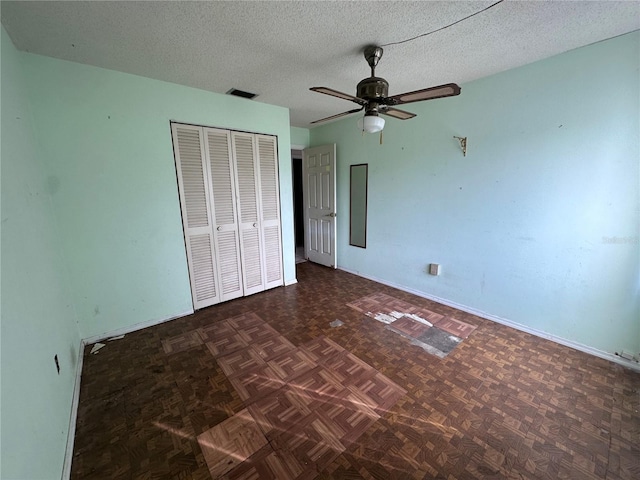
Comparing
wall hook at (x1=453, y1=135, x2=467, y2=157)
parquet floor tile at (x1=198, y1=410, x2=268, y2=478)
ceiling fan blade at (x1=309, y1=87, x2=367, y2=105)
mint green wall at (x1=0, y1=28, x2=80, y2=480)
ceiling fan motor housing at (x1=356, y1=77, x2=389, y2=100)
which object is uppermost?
ceiling fan motor housing at (x1=356, y1=77, x2=389, y2=100)

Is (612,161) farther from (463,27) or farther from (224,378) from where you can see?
(224,378)

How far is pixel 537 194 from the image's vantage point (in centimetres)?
234

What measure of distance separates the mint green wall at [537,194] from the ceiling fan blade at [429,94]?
1.28 meters

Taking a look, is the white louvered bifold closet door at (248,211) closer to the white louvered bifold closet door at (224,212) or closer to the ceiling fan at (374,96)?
the white louvered bifold closet door at (224,212)

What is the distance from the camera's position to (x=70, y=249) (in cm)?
228

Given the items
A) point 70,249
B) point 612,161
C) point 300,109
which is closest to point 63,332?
point 70,249

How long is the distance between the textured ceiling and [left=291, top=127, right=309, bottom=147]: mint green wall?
2.02 metres

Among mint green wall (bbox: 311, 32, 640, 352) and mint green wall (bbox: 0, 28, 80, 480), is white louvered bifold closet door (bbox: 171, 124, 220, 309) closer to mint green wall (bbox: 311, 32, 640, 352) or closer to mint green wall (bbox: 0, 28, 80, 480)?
mint green wall (bbox: 0, 28, 80, 480)

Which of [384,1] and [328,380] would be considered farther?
[328,380]

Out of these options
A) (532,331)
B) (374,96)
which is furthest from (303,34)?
(532,331)

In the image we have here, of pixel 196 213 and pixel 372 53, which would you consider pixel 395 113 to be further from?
pixel 196 213

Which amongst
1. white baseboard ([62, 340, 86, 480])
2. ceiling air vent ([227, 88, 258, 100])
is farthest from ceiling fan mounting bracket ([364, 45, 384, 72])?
white baseboard ([62, 340, 86, 480])

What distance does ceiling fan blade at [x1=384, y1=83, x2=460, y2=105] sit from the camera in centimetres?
147

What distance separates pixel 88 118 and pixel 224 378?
249cm
